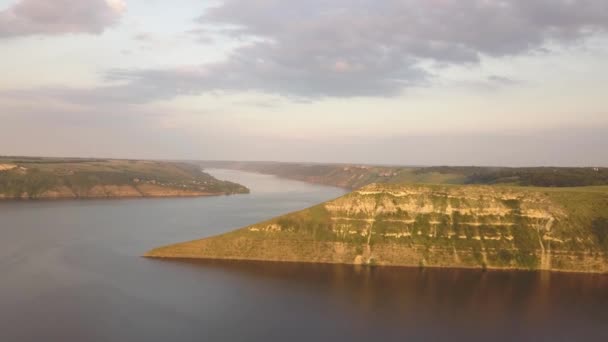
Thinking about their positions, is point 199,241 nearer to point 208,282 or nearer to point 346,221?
point 208,282

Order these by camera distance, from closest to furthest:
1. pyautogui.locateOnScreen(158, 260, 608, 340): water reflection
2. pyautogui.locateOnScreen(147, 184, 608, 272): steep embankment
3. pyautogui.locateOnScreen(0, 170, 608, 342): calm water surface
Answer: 1. pyautogui.locateOnScreen(0, 170, 608, 342): calm water surface
2. pyautogui.locateOnScreen(158, 260, 608, 340): water reflection
3. pyautogui.locateOnScreen(147, 184, 608, 272): steep embankment

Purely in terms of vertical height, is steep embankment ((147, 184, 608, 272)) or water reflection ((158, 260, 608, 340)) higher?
steep embankment ((147, 184, 608, 272))

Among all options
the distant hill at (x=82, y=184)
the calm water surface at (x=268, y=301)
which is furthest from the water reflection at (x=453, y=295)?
the distant hill at (x=82, y=184)

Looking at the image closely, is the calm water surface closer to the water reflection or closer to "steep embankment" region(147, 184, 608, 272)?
the water reflection

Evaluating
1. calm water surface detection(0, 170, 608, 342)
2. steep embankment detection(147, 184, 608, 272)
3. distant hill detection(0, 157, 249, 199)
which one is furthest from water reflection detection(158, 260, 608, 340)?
distant hill detection(0, 157, 249, 199)

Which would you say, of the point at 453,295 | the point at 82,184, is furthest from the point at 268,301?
the point at 82,184

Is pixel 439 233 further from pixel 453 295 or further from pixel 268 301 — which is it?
pixel 268 301

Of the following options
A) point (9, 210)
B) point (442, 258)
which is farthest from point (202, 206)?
point (442, 258)
